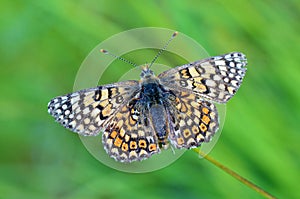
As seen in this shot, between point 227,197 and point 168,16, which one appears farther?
point 168,16

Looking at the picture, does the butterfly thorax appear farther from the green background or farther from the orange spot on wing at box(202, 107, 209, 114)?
the green background

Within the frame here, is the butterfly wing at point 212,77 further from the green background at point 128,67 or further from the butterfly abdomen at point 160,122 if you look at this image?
the green background at point 128,67

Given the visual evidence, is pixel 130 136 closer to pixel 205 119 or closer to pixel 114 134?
pixel 114 134

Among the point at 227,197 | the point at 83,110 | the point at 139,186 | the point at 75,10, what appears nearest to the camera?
the point at 83,110

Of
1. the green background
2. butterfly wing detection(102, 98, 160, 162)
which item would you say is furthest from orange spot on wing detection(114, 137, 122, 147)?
the green background
